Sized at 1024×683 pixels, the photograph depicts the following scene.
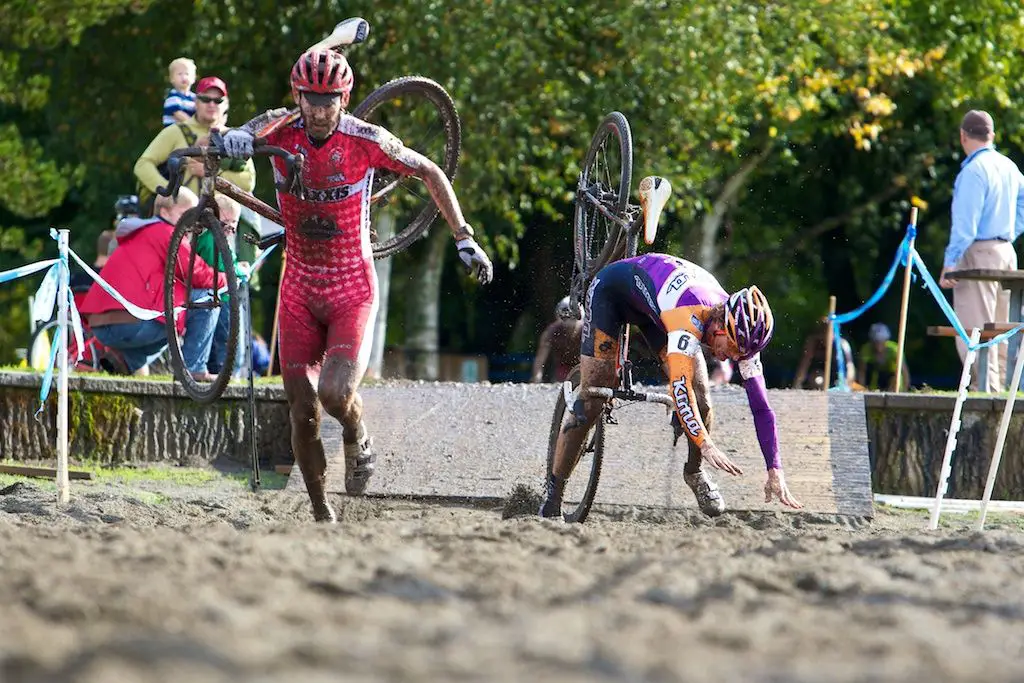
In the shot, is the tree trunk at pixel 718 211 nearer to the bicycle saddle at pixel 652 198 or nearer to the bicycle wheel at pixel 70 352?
the bicycle wheel at pixel 70 352

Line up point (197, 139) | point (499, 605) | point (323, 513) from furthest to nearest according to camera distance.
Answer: point (197, 139) → point (323, 513) → point (499, 605)

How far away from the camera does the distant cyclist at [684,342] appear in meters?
7.61

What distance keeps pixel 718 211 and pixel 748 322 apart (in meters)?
15.6

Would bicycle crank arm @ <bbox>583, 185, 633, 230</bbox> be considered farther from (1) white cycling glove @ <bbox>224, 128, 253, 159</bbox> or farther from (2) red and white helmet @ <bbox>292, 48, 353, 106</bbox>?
(1) white cycling glove @ <bbox>224, 128, 253, 159</bbox>

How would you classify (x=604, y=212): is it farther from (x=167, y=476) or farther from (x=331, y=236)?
(x=167, y=476)

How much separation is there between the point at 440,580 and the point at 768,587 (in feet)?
3.53

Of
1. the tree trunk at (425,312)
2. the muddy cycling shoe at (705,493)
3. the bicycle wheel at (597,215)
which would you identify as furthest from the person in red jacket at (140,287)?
the tree trunk at (425,312)

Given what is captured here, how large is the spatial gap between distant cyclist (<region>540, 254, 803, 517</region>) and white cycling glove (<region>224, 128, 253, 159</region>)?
1.93m

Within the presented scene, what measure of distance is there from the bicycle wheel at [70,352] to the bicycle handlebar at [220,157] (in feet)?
9.80

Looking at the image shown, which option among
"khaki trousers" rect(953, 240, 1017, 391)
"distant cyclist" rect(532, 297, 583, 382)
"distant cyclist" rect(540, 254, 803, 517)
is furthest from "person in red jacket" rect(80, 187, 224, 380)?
"khaki trousers" rect(953, 240, 1017, 391)

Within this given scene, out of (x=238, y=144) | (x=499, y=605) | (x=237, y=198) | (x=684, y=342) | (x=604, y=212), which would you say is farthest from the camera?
(x=604, y=212)

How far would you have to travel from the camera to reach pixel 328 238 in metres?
8.12

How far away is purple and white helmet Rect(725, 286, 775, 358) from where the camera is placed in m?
7.53

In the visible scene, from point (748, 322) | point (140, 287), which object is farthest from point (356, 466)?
point (140, 287)
